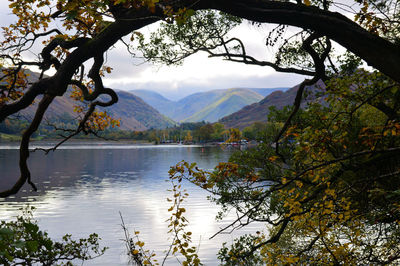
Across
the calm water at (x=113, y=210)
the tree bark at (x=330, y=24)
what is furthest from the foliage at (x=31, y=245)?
the calm water at (x=113, y=210)

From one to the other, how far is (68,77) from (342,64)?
390 inches

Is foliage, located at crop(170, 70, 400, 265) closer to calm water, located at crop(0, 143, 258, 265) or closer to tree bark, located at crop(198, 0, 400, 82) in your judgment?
tree bark, located at crop(198, 0, 400, 82)

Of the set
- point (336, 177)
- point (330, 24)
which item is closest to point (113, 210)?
point (336, 177)

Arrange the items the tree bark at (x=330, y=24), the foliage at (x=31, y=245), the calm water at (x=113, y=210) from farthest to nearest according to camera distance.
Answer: the calm water at (x=113, y=210) → the tree bark at (x=330, y=24) → the foliage at (x=31, y=245)

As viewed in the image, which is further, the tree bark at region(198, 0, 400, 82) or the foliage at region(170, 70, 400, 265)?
the foliage at region(170, 70, 400, 265)

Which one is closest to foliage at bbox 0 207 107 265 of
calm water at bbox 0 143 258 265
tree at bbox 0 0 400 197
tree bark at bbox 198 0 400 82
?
tree at bbox 0 0 400 197

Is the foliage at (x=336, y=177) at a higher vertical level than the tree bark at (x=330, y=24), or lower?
lower

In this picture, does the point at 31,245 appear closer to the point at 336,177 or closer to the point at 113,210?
the point at 336,177

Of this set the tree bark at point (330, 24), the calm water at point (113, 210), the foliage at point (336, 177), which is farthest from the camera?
the calm water at point (113, 210)

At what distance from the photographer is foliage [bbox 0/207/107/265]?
7.90 ft

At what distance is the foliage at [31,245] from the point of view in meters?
2.41

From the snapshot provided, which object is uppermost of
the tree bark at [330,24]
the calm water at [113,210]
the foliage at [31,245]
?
the tree bark at [330,24]

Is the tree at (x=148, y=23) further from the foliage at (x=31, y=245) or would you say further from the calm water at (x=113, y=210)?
the calm water at (x=113, y=210)

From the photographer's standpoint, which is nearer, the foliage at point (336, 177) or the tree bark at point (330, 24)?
the tree bark at point (330, 24)
